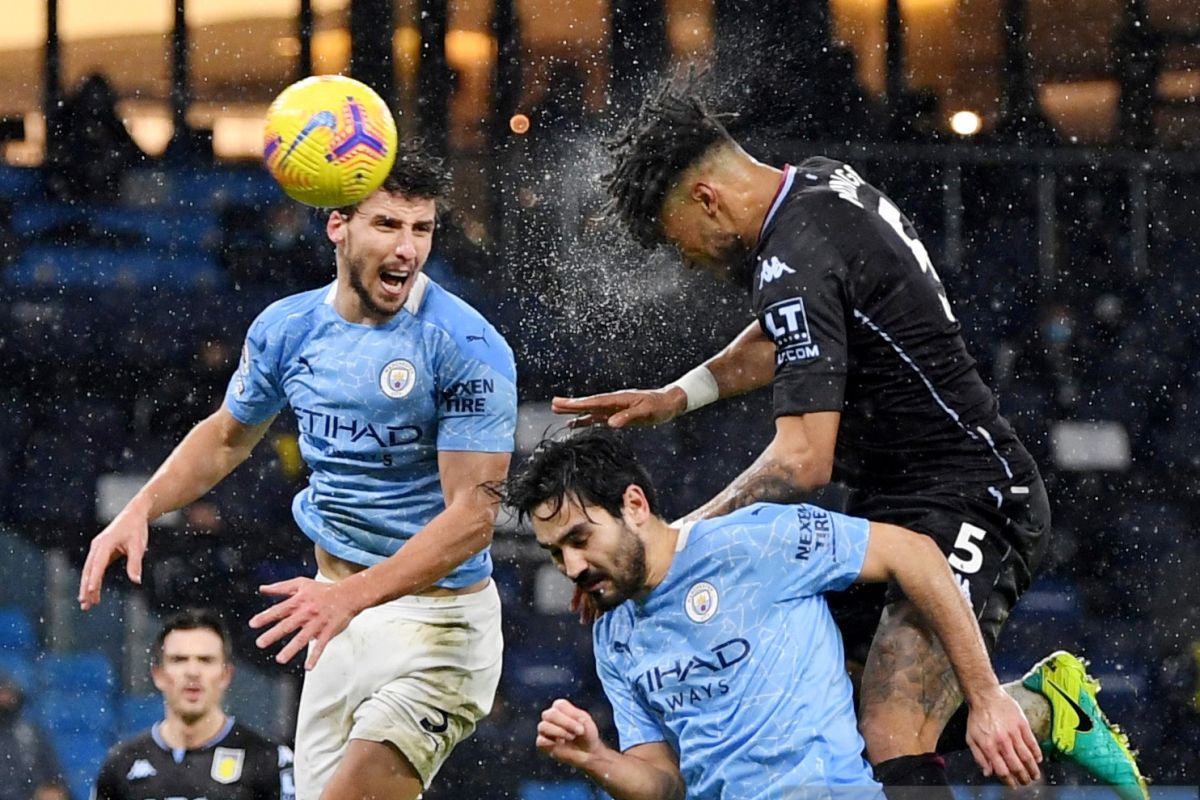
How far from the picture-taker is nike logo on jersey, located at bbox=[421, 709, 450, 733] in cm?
488

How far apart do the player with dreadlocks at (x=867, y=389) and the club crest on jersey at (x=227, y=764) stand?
2092mm

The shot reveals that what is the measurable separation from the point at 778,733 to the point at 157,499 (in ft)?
6.38

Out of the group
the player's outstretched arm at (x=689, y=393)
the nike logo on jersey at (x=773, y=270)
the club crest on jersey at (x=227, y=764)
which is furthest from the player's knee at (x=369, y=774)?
the nike logo on jersey at (x=773, y=270)

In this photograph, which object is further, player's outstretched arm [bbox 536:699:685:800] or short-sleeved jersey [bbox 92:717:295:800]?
short-sleeved jersey [bbox 92:717:295:800]

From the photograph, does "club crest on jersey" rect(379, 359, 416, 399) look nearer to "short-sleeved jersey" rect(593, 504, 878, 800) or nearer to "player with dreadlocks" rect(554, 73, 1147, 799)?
"player with dreadlocks" rect(554, 73, 1147, 799)

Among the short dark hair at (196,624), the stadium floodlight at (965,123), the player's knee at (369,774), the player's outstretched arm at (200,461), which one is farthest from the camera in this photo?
the stadium floodlight at (965,123)

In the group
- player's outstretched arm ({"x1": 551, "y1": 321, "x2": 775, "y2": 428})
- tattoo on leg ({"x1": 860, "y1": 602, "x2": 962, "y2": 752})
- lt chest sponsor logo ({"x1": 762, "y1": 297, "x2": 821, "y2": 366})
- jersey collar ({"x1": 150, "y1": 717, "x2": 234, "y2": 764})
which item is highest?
lt chest sponsor logo ({"x1": 762, "y1": 297, "x2": 821, "y2": 366})

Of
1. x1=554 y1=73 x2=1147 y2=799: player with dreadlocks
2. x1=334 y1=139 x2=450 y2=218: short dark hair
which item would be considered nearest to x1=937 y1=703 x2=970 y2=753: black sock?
x1=554 y1=73 x2=1147 y2=799: player with dreadlocks

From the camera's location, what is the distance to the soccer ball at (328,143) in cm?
491

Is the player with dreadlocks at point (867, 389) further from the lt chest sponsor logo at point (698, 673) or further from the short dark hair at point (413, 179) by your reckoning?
the short dark hair at point (413, 179)

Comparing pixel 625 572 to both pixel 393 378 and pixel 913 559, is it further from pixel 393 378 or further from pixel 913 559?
pixel 393 378

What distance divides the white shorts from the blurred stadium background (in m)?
2.55

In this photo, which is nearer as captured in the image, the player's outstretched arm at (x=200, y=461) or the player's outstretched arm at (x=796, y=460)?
the player's outstretched arm at (x=796, y=460)

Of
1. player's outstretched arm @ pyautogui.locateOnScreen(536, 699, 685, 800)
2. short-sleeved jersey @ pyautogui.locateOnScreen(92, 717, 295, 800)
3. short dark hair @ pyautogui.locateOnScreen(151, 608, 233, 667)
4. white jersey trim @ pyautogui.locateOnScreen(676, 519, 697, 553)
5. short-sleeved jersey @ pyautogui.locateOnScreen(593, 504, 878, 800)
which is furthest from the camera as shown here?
short dark hair @ pyautogui.locateOnScreen(151, 608, 233, 667)
